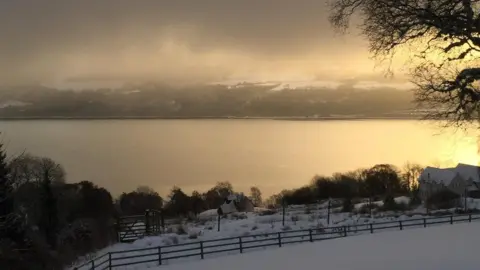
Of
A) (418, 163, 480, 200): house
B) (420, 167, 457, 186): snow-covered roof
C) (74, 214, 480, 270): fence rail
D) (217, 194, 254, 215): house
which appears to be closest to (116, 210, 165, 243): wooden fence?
(74, 214, 480, 270): fence rail

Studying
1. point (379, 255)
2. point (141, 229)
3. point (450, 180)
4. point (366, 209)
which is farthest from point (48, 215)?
point (450, 180)

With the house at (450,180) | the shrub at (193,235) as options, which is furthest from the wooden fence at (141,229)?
the house at (450,180)

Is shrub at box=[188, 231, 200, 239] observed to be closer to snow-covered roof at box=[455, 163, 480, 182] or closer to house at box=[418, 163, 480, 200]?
house at box=[418, 163, 480, 200]

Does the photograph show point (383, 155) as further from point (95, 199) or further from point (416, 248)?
point (416, 248)

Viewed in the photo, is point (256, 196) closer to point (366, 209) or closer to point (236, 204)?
point (236, 204)

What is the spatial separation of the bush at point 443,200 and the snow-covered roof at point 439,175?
44.1ft

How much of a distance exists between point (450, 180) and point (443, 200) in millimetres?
19106

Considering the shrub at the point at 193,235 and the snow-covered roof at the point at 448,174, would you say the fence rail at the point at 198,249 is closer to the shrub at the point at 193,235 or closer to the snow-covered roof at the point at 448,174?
the shrub at the point at 193,235

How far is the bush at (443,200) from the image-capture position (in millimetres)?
65000

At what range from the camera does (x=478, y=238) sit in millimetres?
18234

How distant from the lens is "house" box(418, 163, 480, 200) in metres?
83.3

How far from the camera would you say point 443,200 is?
6862 centimetres

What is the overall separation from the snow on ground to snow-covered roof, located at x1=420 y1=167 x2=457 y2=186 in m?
67.2

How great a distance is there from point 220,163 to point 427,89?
524ft
